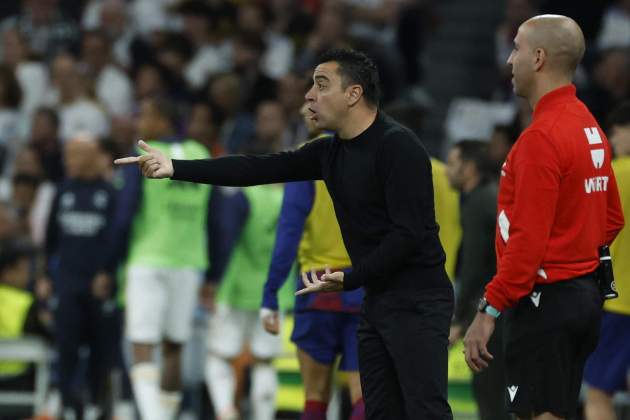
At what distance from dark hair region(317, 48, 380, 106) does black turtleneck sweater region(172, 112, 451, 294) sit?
5.0 inches

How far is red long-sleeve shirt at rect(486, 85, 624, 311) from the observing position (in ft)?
18.9

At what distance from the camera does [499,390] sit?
26.5 ft

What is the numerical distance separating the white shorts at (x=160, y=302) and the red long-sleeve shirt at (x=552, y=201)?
4.52 m

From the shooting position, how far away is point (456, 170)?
28.3 ft

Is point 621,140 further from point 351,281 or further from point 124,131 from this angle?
point 124,131

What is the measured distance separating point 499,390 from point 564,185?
2.49 meters

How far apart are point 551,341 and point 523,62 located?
1.18 m

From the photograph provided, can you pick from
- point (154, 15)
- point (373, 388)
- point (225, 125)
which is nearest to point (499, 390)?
point (373, 388)

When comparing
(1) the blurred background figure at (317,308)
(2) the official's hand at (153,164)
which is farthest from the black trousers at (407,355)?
(1) the blurred background figure at (317,308)

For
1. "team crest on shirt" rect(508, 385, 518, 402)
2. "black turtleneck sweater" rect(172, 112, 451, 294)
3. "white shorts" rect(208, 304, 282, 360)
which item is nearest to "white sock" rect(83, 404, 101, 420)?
"white shorts" rect(208, 304, 282, 360)

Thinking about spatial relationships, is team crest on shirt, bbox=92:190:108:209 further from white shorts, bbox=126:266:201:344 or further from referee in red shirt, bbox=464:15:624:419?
referee in red shirt, bbox=464:15:624:419

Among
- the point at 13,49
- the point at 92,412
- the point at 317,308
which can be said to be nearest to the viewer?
the point at 317,308

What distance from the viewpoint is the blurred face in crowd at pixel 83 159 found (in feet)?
36.3

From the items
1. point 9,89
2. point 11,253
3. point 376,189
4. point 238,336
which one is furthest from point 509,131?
point 376,189
